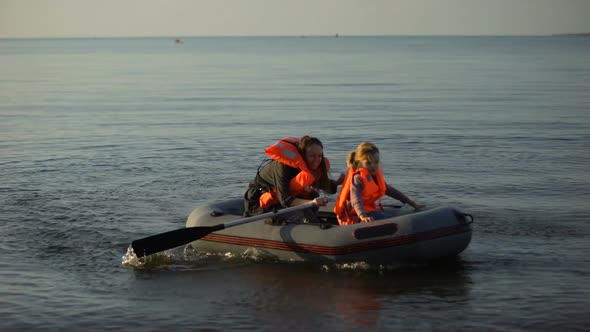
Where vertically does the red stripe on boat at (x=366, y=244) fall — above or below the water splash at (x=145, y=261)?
above

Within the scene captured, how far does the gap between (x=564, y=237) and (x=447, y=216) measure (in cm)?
206

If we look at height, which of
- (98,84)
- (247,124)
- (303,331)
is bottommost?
(303,331)

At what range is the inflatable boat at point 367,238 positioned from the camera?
28.9ft

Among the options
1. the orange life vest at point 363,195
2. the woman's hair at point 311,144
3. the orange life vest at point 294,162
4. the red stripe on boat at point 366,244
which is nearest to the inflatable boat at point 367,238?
the red stripe on boat at point 366,244

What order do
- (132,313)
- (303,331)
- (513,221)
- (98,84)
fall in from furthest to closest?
(98,84), (513,221), (132,313), (303,331)

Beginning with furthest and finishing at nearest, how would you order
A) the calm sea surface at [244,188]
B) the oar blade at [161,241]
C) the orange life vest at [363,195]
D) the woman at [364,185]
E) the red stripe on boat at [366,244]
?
the oar blade at [161,241]
the orange life vest at [363,195]
the woman at [364,185]
the red stripe on boat at [366,244]
the calm sea surface at [244,188]

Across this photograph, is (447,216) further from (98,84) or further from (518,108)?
(98,84)

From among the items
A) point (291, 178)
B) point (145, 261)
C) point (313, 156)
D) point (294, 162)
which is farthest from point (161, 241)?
point (313, 156)

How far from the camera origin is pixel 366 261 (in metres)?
8.99

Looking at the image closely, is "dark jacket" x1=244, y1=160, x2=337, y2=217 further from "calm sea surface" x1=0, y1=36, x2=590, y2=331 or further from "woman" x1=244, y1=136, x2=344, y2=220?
"calm sea surface" x1=0, y1=36, x2=590, y2=331

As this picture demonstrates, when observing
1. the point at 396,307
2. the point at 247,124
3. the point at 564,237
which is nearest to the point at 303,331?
the point at 396,307

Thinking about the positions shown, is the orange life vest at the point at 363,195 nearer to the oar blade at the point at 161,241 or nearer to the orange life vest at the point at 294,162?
the orange life vest at the point at 294,162

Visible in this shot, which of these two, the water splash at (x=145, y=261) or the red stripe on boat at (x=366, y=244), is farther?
the water splash at (x=145, y=261)

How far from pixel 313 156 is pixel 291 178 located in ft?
1.38
